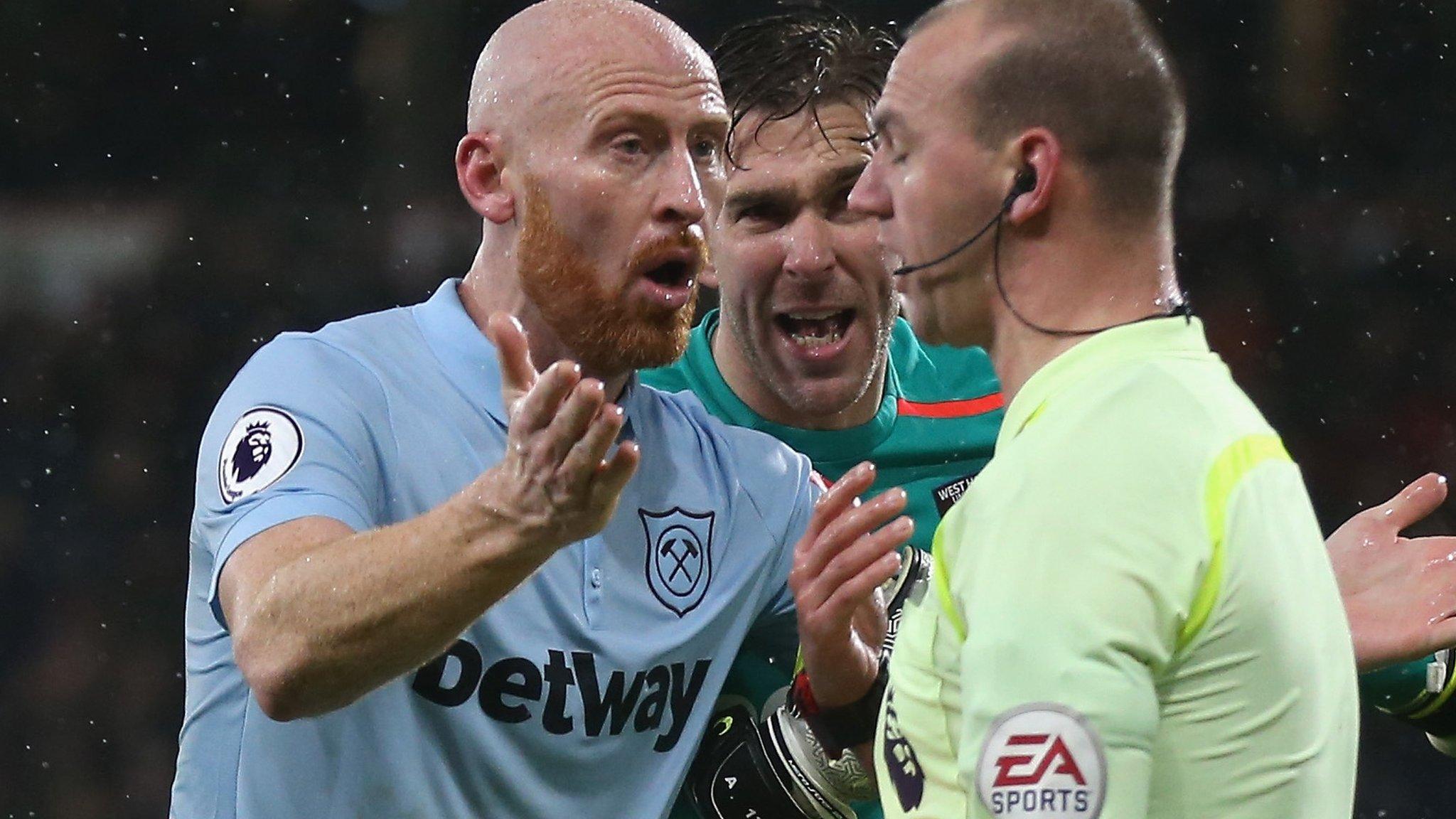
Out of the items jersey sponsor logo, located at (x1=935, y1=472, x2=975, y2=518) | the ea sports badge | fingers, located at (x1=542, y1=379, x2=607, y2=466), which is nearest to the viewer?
the ea sports badge

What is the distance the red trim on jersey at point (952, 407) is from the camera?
3297 millimetres

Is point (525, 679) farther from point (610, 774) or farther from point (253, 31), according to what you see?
point (253, 31)

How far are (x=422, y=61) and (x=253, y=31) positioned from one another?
57 cm

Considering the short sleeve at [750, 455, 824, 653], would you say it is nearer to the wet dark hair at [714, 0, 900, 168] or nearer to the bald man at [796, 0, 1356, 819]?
the wet dark hair at [714, 0, 900, 168]

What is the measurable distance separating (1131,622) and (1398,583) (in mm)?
1114

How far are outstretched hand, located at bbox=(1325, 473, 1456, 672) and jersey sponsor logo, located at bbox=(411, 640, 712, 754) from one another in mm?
884

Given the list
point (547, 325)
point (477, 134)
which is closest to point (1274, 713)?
point (547, 325)

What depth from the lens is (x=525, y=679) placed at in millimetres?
2486

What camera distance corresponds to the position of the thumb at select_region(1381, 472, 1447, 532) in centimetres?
251

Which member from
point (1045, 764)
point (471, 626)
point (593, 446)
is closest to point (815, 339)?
point (471, 626)

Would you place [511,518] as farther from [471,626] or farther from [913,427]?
[913,427]

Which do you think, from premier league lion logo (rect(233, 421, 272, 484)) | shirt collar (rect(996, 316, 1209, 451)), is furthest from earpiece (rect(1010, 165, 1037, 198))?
premier league lion logo (rect(233, 421, 272, 484))

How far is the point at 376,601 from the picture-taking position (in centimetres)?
209

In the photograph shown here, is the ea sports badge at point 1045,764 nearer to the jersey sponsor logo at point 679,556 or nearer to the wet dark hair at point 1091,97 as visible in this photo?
the wet dark hair at point 1091,97
